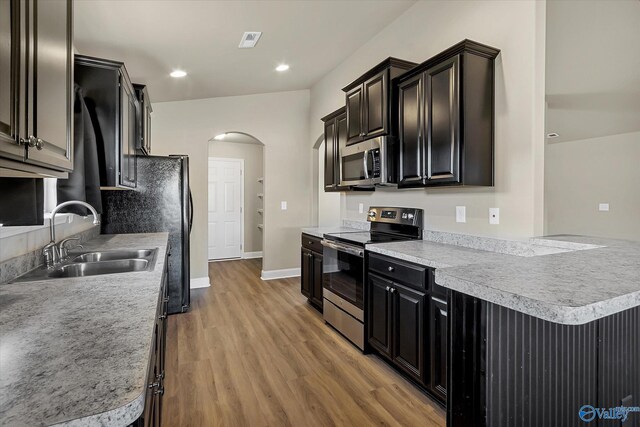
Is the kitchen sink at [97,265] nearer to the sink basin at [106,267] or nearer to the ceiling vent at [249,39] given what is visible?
the sink basin at [106,267]

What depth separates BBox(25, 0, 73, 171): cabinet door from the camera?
0.90 m

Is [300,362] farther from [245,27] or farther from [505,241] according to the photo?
[245,27]

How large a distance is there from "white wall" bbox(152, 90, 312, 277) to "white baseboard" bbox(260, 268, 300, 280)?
0.22 feet

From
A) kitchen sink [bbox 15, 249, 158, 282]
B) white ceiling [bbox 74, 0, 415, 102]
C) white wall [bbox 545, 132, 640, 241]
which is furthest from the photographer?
white wall [bbox 545, 132, 640, 241]

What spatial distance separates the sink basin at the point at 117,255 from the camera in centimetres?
219

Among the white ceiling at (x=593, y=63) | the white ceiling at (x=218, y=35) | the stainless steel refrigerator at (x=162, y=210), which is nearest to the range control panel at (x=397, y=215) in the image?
the white ceiling at (x=593, y=63)

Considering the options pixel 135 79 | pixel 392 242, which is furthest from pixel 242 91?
pixel 392 242

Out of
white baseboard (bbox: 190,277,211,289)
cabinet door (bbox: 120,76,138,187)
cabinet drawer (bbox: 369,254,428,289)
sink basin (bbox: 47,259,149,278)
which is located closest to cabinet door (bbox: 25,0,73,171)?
sink basin (bbox: 47,259,149,278)

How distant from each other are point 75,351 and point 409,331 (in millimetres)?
1890

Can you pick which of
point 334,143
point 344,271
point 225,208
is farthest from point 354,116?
→ point 225,208

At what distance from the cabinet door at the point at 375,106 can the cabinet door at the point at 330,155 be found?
0.85 meters

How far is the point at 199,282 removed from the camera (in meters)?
4.80

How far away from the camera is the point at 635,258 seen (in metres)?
1.18

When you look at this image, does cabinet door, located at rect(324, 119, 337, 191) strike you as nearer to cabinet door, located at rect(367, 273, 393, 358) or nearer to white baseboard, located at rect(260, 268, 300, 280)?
cabinet door, located at rect(367, 273, 393, 358)
